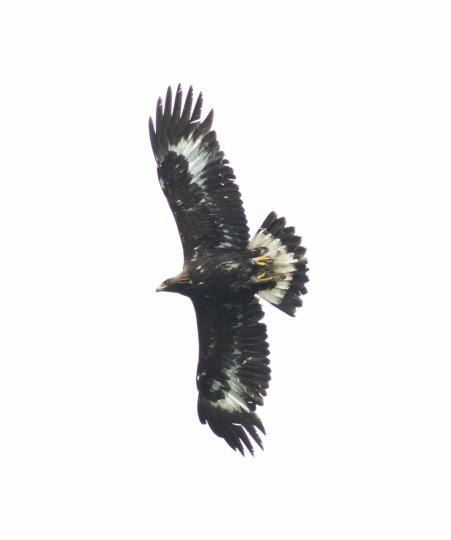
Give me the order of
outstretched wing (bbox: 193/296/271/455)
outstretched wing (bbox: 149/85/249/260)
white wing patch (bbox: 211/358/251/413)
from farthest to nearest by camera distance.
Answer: white wing patch (bbox: 211/358/251/413) → outstretched wing (bbox: 193/296/271/455) → outstretched wing (bbox: 149/85/249/260)

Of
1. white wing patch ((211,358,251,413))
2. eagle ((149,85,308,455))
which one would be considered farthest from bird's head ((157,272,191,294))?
white wing patch ((211,358,251,413))

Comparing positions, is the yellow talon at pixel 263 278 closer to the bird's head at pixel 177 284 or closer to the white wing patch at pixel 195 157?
the bird's head at pixel 177 284

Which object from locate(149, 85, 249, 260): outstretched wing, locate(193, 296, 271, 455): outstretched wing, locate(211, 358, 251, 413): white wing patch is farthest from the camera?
locate(211, 358, 251, 413): white wing patch

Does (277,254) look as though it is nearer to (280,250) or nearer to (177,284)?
(280,250)

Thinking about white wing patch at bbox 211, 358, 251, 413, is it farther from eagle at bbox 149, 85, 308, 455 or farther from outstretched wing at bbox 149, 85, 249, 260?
outstretched wing at bbox 149, 85, 249, 260

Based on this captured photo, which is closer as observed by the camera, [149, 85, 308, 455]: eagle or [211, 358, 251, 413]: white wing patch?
[149, 85, 308, 455]: eagle

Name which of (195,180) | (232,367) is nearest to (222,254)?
(195,180)

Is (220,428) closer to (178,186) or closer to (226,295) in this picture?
(226,295)

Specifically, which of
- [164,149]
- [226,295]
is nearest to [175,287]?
[226,295]
